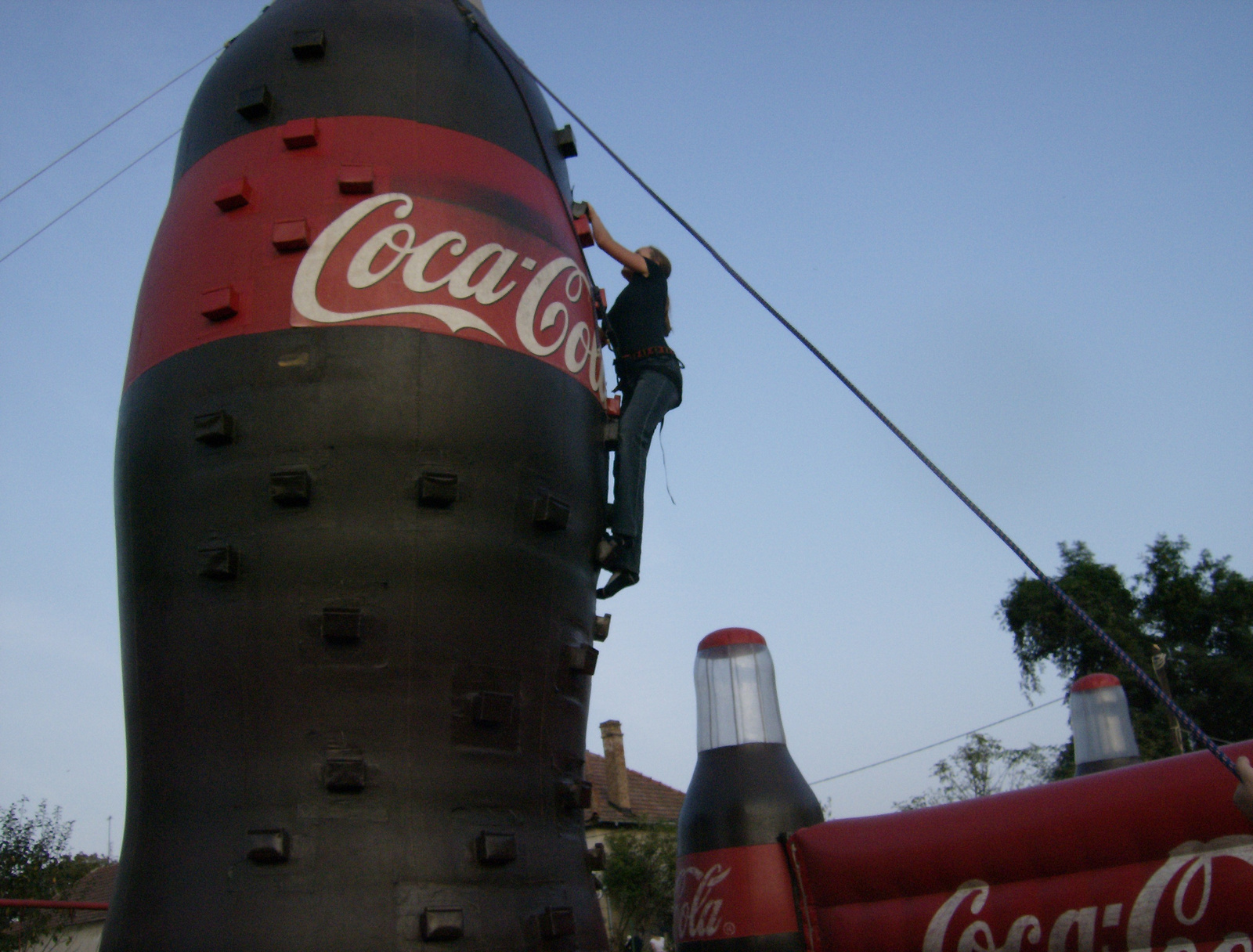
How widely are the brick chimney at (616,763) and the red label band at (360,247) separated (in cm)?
2901

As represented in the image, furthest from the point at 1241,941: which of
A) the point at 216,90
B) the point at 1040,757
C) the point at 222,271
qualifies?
the point at 1040,757

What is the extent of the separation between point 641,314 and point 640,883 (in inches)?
951

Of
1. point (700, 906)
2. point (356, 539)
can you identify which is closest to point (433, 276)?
point (356, 539)

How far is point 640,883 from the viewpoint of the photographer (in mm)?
28531

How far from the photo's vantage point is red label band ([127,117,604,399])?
5.68 metres

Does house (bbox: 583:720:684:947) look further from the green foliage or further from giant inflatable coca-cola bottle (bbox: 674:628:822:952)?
giant inflatable coca-cola bottle (bbox: 674:628:822:952)

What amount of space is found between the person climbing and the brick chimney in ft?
92.4

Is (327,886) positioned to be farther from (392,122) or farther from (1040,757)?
(1040,757)

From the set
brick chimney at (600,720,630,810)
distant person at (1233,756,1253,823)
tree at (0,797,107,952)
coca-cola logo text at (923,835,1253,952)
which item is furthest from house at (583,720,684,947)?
distant person at (1233,756,1253,823)

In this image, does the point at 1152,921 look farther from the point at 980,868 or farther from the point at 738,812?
the point at 738,812

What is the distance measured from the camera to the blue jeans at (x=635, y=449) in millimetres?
6602

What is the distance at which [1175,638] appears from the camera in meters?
41.6

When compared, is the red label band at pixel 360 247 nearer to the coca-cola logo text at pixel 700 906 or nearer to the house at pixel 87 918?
the coca-cola logo text at pixel 700 906

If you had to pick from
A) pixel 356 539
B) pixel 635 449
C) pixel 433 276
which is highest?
pixel 433 276
